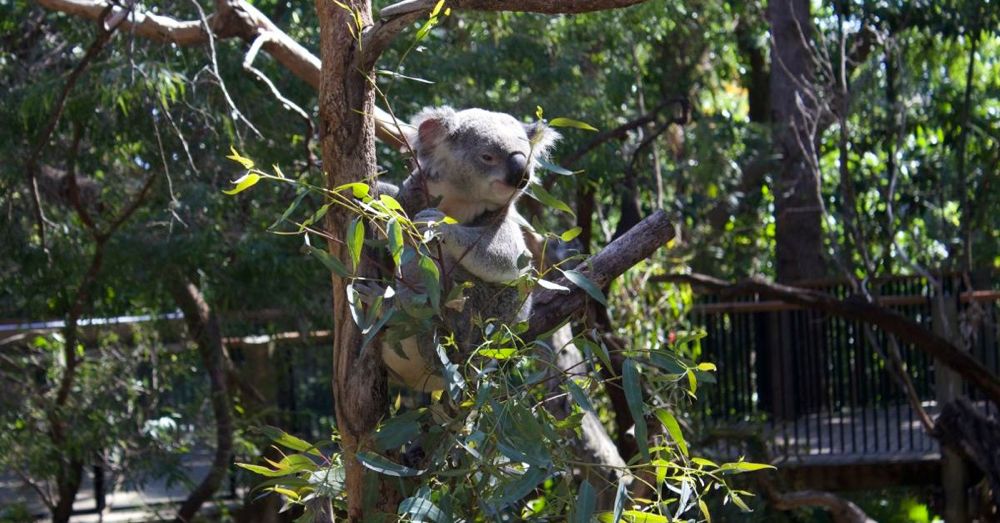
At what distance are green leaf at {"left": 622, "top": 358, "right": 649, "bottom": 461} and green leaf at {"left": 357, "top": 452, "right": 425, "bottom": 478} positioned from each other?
44 centimetres

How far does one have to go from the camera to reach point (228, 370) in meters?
6.39

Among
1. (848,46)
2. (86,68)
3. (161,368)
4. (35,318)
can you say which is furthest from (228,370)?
(848,46)

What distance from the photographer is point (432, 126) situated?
3.27 m

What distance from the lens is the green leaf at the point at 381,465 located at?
78.2 inches

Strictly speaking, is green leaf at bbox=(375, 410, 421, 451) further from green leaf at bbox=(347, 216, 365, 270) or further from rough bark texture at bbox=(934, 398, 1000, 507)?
rough bark texture at bbox=(934, 398, 1000, 507)

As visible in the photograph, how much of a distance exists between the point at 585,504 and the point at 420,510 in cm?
29

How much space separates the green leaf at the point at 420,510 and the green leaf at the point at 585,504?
0.79 feet

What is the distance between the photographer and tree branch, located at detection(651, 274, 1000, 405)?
6.20 m

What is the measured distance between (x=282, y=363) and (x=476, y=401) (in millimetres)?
4889

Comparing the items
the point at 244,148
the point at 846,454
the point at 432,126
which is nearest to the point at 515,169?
the point at 432,126

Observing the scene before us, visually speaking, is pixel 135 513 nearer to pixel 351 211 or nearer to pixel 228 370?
pixel 228 370

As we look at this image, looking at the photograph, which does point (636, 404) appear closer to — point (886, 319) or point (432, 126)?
point (432, 126)

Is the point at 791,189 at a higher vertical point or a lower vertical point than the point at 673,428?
higher

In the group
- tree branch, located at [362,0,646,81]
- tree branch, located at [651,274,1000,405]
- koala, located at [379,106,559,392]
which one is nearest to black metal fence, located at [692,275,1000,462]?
tree branch, located at [651,274,1000,405]
